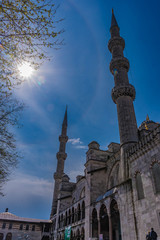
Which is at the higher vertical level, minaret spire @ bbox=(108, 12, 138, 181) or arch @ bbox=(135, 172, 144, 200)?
minaret spire @ bbox=(108, 12, 138, 181)

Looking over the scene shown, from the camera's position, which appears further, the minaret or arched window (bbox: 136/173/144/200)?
the minaret

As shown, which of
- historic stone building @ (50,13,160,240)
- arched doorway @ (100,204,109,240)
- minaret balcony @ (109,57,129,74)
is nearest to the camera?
historic stone building @ (50,13,160,240)

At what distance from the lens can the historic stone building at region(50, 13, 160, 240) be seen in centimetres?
1073

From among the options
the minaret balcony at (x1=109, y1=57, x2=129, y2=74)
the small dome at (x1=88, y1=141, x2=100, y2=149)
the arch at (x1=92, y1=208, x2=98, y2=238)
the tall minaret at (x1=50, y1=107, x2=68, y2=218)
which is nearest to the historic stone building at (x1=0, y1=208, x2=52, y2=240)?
the tall minaret at (x1=50, y1=107, x2=68, y2=218)

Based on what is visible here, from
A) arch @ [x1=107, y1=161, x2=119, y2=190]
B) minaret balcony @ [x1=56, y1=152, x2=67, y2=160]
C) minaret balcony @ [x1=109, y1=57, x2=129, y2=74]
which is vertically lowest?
arch @ [x1=107, y1=161, x2=119, y2=190]

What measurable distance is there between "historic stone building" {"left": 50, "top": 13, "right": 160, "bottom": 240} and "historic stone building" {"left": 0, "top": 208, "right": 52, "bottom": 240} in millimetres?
7925

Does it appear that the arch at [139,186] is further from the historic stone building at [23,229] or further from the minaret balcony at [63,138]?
the minaret balcony at [63,138]

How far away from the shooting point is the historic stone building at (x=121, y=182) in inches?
422

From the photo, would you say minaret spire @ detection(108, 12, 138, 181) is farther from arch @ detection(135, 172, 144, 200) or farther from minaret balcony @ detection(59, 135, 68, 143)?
minaret balcony @ detection(59, 135, 68, 143)

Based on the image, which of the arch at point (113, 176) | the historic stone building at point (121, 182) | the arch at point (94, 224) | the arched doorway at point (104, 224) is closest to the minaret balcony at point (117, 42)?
the historic stone building at point (121, 182)

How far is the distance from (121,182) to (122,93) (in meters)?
9.69

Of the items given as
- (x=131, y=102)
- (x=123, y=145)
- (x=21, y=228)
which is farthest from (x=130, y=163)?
(x=21, y=228)

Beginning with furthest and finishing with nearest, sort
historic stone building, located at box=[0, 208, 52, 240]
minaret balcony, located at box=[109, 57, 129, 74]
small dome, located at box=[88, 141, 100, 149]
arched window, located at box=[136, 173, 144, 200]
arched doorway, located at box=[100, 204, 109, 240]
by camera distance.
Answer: historic stone building, located at box=[0, 208, 52, 240], small dome, located at box=[88, 141, 100, 149], minaret balcony, located at box=[109, 57, 129, 74], arched doorway, located at box=[100, 204, 109, 240], arched window, located at box=[136, 173, 144, 200]

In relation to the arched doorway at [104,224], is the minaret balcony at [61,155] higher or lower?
higher
